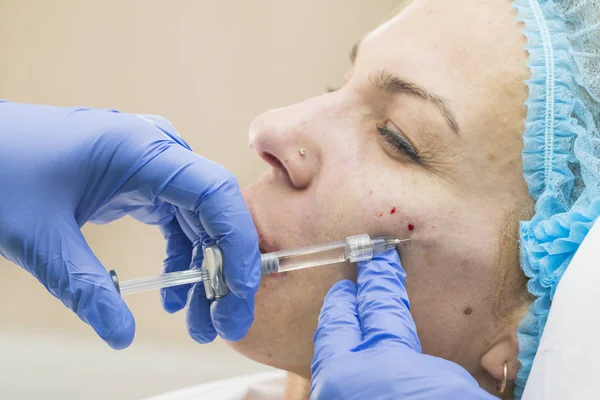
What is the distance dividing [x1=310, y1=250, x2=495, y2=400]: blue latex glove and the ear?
9.1 inches

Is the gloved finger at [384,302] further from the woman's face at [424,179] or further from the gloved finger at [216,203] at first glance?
the gloved finger at [216,203]

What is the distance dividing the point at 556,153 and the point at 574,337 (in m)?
0.30

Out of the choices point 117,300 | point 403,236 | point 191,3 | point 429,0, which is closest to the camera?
point 117,300

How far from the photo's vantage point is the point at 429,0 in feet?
3.83

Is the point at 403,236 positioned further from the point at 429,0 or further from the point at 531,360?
the point at 429,0

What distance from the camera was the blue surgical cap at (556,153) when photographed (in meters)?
1.00

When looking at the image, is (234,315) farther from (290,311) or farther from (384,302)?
(384,302)

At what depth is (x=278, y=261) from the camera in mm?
1040

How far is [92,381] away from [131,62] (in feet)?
3.66

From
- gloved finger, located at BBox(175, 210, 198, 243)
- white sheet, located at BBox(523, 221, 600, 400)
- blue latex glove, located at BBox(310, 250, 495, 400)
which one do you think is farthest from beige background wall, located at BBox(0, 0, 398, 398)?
white sheet, located at BBox(523, 221, 600, 400)

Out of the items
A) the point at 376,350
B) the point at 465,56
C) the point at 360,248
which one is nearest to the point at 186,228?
the point at 360,248

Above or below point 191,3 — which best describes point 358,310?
below

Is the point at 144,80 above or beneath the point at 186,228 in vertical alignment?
above

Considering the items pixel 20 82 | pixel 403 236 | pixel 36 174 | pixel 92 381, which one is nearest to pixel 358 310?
pixel 403 236
